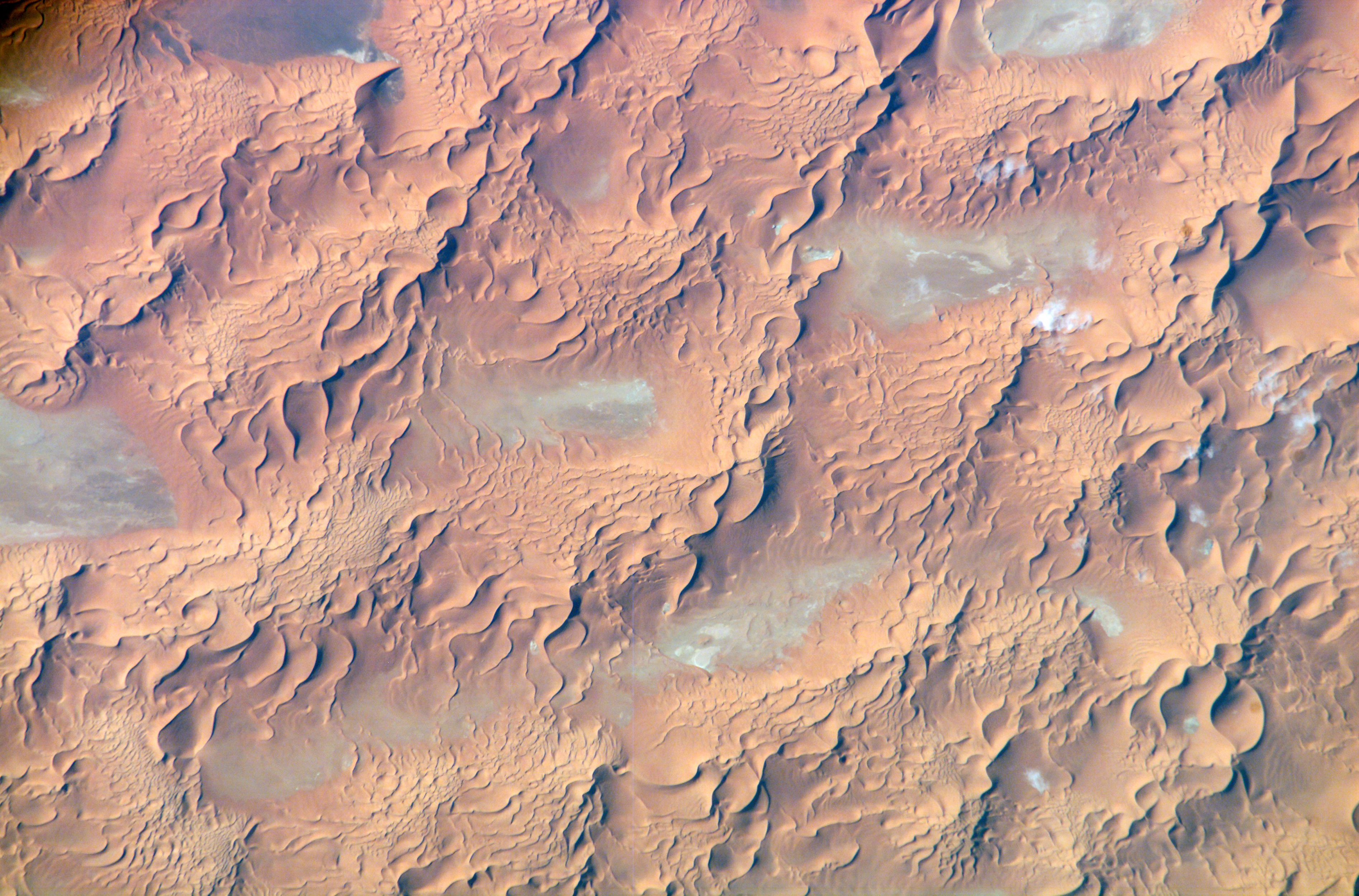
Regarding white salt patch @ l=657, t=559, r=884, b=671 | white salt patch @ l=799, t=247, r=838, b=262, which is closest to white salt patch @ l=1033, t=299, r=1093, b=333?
white salt patch @ l=799, t=247, r=838, b=262

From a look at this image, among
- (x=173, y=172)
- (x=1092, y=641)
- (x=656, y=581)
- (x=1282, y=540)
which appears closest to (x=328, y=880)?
(x=656, y=581)

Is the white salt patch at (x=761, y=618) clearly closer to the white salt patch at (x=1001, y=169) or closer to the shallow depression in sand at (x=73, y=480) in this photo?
the white salt patch at (x=1001, y=169)

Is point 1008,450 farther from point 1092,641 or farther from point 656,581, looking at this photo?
point 656,581

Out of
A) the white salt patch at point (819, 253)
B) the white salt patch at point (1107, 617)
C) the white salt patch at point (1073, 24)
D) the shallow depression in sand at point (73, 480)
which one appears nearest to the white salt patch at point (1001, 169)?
the white salt patch at point (1073, 24)

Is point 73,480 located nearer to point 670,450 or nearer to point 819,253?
point 670,450

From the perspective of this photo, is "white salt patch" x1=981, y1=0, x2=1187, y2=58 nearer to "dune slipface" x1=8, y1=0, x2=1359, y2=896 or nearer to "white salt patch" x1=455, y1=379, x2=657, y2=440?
"dune slipface" x1=8, y1=0, x2=1359, y2=896

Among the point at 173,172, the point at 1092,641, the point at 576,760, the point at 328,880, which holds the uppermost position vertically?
the point at 173,172

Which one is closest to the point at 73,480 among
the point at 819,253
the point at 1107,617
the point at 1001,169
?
the point at 819,253
